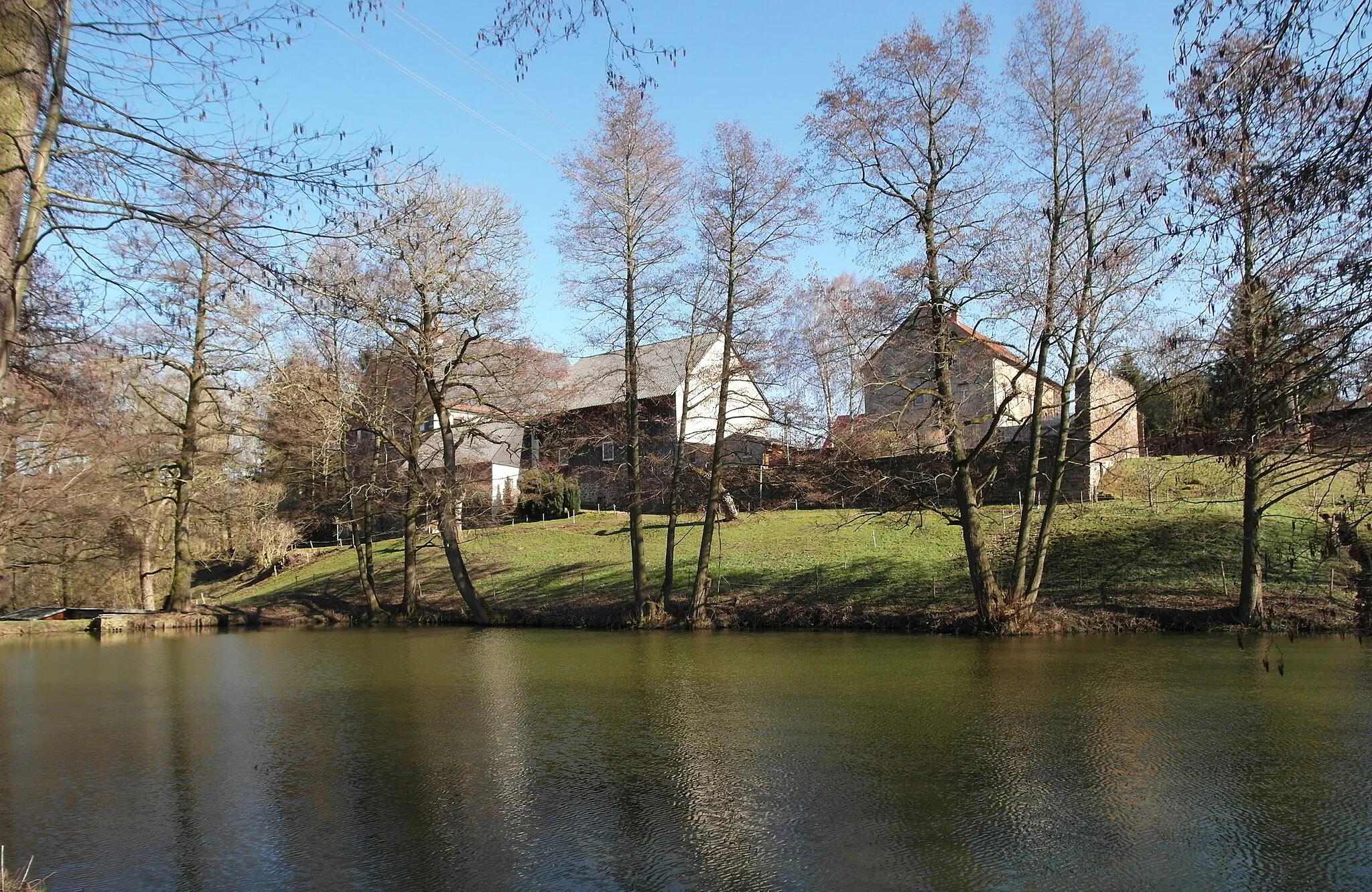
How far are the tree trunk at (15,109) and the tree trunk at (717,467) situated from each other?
17374mm

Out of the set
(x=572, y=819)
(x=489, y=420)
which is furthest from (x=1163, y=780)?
(x=489, y=420)

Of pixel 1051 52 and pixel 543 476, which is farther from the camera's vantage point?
pixel 543 476

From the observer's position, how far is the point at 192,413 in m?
25.8

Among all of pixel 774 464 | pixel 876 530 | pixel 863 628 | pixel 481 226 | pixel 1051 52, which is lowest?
pixel 863 628

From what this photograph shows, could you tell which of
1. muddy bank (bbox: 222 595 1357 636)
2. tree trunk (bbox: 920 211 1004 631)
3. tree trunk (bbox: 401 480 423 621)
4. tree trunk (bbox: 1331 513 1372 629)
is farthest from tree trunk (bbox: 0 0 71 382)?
tree trunk (bbox: 401 480 423 621)

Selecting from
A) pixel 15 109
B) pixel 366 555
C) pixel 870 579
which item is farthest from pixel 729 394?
pixel 15 109

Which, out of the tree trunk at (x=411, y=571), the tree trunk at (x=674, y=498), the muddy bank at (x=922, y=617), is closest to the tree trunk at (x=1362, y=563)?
the muddy bank at (x=922, y=617)

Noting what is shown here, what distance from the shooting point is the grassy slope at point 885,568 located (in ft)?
60.0

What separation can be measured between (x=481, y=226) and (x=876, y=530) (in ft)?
44.2

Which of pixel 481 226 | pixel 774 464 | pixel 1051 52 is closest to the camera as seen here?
pixel 1051 52

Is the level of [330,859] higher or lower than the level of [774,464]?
lower

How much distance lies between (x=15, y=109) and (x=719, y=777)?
628 centimetres

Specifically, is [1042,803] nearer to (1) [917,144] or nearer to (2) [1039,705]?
(2) [1039,705]

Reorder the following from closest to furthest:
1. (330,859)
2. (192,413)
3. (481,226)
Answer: (330,859) < (481,226) < (192,413)
